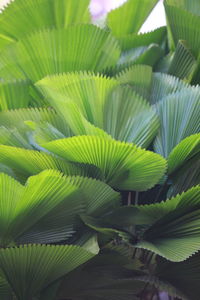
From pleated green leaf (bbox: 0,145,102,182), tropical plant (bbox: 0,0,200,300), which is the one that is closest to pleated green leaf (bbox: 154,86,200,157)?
tropical plant (bbox: 0,0,200,300)

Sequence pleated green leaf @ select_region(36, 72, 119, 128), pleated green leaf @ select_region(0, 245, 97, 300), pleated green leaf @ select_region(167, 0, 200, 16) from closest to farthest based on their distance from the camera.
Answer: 1. pleated green leaf @ select_region(0, 245, 97, 300)
2. pleated green leaf @ select_region(36, 72, 119, 128)
3. pleated green leaf @ select_region(167, 0, 200, 16)

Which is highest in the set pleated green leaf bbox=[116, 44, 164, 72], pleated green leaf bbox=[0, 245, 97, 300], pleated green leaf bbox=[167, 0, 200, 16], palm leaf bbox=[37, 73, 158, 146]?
pleated green leaf bbox=[167, 0, 200, 16]

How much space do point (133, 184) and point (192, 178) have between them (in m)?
0.08

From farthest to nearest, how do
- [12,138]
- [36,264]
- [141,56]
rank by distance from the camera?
[141,56] → [12,138] → [36,264]

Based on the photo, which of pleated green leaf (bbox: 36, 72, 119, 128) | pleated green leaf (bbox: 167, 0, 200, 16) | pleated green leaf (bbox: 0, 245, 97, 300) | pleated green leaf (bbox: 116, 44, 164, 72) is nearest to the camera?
pleated green leaf (bbox: 0, 245, 97, 300)

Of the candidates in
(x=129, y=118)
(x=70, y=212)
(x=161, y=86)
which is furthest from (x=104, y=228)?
(x=161, y=86)

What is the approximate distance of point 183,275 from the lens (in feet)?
2.20

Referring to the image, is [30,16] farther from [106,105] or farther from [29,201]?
[29,201]

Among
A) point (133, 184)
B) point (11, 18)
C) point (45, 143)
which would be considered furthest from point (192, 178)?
point (11, 18)

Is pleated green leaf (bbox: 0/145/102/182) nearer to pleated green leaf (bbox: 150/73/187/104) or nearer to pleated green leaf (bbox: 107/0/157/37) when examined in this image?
pleated green leaf (bbox: 150/73/187/104)

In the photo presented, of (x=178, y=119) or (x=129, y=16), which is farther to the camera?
(x=129, y=16)

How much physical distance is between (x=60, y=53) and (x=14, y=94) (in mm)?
84

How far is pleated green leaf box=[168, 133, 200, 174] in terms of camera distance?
2.11ft

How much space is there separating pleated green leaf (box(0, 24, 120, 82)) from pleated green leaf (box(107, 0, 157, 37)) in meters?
0.16
